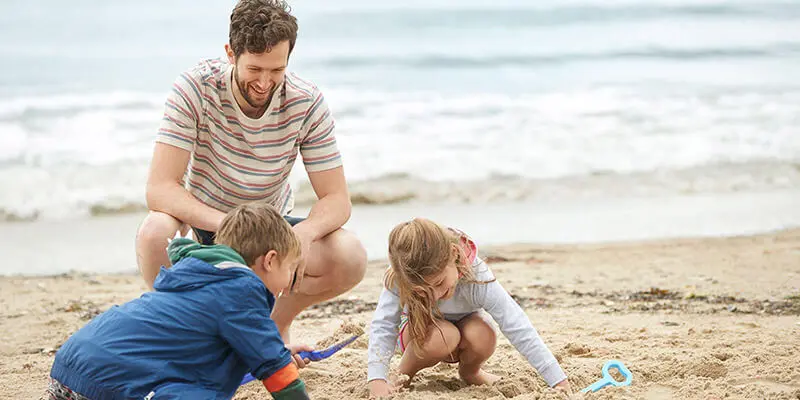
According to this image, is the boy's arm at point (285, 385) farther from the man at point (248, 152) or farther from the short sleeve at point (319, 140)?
the short sleeve at point (319, 140)

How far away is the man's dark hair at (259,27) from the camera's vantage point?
10.4ft

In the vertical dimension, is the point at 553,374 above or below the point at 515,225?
above

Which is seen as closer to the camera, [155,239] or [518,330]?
[518,330]

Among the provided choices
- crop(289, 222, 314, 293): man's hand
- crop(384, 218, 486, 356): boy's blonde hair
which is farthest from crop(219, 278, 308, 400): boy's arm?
crop(289, 222, 314, 293): man's hand

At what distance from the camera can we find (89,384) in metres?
2.51

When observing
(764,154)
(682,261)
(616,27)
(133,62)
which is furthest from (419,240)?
(616,27)

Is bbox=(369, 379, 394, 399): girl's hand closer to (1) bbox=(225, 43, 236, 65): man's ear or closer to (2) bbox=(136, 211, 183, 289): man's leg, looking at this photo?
(2) bbox=(136, 211, 183, 289): man's leg

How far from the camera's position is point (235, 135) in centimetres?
346

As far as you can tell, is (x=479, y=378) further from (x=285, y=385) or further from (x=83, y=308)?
(x=83, y=308)

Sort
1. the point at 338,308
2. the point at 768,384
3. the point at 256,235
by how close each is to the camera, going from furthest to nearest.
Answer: the point at 338,308
the point at 768,384
the point at 256,235

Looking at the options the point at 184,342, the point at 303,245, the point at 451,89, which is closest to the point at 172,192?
the point at 303,245

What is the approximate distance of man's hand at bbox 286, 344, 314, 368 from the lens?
3233 mm

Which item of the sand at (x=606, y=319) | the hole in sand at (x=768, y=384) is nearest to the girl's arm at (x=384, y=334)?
the sand at (x=606, y=319)

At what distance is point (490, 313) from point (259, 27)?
4.09 ft
